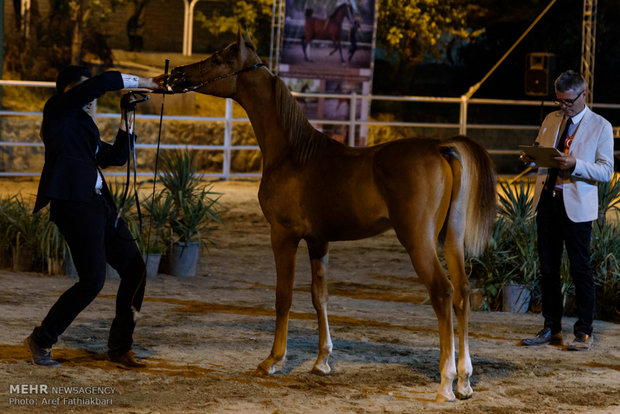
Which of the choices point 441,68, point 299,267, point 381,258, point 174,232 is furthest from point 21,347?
point 441,68

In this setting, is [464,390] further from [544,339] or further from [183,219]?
[183,219]

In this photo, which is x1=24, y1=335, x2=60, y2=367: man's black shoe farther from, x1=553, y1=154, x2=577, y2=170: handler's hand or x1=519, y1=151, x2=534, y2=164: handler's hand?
x1=553, y1=154, x2=577, y2=170: handler's hand

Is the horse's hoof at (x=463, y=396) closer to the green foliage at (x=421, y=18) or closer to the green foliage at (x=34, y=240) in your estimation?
the green foliage at (x=34, y=240)

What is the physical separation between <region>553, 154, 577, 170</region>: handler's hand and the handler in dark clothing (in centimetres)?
272

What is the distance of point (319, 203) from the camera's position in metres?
5.67

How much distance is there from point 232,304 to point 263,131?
2.50 m

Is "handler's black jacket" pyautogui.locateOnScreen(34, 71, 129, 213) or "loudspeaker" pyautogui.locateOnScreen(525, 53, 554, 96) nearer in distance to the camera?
"handler's black jacket" pyautogui.locateOnScreen(34, 71, 129, 213)

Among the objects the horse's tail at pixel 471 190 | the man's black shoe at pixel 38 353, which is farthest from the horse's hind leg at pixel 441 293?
the man's black shoe at pixel 38 353

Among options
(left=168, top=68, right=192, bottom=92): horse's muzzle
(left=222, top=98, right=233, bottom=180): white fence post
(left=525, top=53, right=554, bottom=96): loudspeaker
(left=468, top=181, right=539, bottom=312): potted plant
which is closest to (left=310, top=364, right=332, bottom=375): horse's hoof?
(left=168, top=68, right=192, bottom=92): horse's muzzle

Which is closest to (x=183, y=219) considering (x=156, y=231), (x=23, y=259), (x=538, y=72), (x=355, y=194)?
(x=156, y=231)

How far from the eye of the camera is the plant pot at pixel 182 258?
9.27m

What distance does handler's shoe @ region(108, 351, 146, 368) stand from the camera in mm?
5715

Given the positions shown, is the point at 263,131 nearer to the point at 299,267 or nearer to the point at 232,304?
the point at 232,304

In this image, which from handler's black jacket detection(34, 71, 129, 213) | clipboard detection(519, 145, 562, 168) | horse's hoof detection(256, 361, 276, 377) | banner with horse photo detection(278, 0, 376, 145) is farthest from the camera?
banner with horse photo detection(278, 0, 376, 145)
